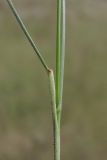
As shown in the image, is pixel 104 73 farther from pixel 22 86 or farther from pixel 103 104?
pixel 22 86

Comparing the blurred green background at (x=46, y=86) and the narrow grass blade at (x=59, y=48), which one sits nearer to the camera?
the narrow grass blade at (x=59, y=48)

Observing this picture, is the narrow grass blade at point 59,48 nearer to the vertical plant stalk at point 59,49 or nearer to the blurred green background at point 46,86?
the vertical plant stalk at point 59,49

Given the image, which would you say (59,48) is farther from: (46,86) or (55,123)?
(46,86)

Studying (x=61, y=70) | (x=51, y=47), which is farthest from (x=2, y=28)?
(x=61, y=70)

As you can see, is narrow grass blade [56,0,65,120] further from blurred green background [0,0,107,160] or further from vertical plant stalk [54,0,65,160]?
blurred green background [0,0,107,160]

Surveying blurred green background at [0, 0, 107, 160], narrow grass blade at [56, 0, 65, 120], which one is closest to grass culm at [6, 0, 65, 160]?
narrow grass blade at [56, 0, 65, 120]

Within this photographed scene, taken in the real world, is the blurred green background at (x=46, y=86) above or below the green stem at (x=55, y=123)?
below

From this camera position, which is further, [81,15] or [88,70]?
[81,15]

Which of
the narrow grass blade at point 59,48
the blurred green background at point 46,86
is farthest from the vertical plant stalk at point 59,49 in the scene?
the blurred green background at point 46,86
